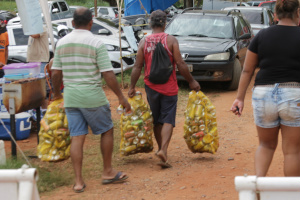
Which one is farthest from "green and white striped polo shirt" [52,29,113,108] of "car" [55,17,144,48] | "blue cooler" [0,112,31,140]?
"car" [55,17,144,48]

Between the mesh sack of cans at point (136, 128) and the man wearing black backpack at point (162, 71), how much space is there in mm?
133

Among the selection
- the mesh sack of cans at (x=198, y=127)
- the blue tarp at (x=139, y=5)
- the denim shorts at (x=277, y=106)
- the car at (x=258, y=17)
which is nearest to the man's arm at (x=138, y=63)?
the mesh sack of cans at (x=198, y=127)

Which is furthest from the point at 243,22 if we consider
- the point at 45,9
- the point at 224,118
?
the point at 45,9

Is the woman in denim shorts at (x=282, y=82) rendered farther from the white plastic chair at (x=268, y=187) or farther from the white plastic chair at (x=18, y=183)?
the white plastic chair at (x=18, y=183)

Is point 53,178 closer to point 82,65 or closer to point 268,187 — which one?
point 82,65

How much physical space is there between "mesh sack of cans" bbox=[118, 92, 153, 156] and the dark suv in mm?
4821

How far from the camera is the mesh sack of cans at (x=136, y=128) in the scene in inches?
233

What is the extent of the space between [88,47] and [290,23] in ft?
6.43

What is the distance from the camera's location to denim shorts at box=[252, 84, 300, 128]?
394 centimetres

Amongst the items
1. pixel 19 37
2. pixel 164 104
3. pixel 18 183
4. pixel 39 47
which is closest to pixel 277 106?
pixel 164 104

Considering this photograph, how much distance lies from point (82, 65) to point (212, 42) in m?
6.71

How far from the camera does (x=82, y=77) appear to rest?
4.88 meters

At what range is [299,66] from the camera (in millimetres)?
3967

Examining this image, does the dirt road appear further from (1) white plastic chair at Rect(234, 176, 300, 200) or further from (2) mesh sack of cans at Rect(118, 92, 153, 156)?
(1) white plastic chair at Rect(234, 176, 300, 200)
